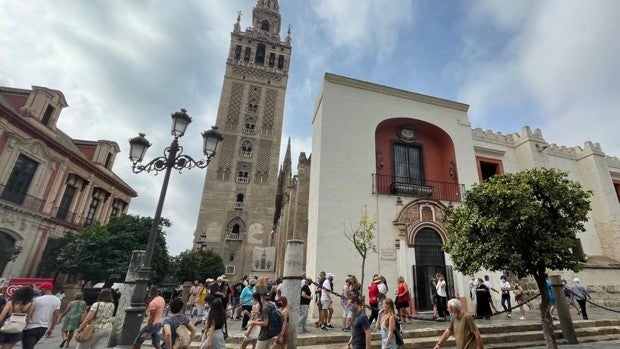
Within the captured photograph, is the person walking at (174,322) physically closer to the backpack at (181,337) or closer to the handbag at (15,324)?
the backpack at (181,337)

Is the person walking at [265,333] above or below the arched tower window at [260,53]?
below

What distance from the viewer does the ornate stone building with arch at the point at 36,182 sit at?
15758 millimetres

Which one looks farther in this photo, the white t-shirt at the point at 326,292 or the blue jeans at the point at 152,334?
the white t-shirt at the point at 326,292

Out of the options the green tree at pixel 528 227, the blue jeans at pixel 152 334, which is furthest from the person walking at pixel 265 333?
the green tree at pixel 528 227

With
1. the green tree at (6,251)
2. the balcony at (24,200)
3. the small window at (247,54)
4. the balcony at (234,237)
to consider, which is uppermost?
the small window at (247,54)

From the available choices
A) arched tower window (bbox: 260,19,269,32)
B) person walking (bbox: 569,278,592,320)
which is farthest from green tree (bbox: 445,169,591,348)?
arched tower window (bbox: 260,19,269,32)

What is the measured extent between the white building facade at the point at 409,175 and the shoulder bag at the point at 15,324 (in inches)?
280

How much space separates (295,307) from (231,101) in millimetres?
39224

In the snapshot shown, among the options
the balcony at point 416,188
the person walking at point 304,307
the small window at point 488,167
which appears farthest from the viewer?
the small window at point 488,167

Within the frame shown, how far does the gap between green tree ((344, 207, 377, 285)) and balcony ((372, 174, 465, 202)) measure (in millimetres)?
1312

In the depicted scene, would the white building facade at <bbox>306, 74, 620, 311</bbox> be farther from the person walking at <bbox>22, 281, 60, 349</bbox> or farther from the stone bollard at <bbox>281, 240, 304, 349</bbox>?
the person walking at <bbox>22, 281, 60, 349</bbox>

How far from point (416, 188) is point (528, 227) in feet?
18.8

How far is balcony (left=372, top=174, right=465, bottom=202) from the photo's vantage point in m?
11.8

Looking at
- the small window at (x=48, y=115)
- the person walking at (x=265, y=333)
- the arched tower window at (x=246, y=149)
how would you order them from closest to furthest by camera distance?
the person walking at (x=265, y=333) → the small window at (x=48, y=115) → the arched tower window at (x=246, y=149)
